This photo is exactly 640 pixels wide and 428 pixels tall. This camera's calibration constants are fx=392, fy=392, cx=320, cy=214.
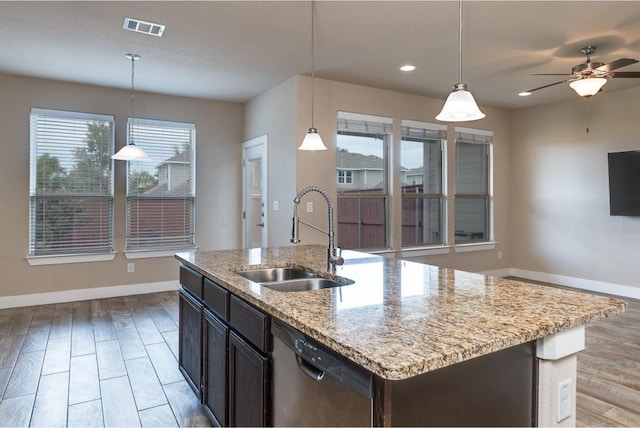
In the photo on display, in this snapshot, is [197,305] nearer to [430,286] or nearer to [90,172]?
[430,286]

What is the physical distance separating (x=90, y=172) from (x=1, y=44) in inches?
67.6

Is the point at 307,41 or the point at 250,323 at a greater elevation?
the point at 307,41

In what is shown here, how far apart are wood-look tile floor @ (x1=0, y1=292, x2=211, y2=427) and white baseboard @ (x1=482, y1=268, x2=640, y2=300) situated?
207 inches

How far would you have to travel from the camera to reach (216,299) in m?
2.10

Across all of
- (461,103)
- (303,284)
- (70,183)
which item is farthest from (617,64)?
(70,183)

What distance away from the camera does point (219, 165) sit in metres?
5.88

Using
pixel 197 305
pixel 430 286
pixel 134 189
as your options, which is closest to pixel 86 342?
pixel 197 305

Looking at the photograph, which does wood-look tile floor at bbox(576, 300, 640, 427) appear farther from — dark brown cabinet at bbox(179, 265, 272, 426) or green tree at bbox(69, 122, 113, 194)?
green tree at bbox(69, 122, 113, 194)

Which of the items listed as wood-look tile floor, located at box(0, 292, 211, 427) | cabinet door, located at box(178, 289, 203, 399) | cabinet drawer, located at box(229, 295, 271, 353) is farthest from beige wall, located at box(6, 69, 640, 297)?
cabinet drawer, located at box(229, 295, 271, 353)

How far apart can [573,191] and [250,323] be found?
585cm

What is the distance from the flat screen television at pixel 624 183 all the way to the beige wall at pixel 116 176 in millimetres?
5221

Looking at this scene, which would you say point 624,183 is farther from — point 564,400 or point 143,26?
point 143,26

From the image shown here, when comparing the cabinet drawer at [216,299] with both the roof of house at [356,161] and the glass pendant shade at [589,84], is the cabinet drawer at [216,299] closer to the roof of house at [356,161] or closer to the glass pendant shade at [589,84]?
the roof of house at [356,161]

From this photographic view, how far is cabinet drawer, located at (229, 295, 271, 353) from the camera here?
5.24 ft
